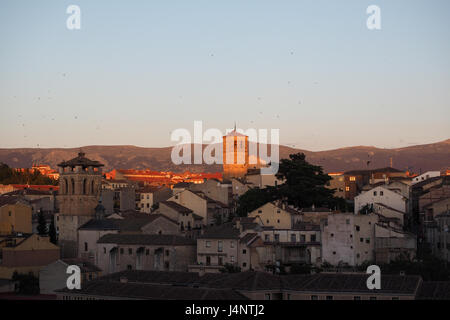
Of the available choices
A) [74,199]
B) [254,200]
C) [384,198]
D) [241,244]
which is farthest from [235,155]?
[241,244]

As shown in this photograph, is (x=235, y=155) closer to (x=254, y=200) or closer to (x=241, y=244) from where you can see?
(x=254, y=200)

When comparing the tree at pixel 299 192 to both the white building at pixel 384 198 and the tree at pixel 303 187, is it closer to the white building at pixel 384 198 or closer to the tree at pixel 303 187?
the tree at pixel 303 187

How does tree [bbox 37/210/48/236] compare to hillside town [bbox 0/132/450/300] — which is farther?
tree [bbox 37/210/48/236]

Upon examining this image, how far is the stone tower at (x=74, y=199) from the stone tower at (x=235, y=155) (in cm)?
4912

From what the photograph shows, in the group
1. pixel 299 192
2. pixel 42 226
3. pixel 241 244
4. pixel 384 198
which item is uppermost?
pixel 299 192

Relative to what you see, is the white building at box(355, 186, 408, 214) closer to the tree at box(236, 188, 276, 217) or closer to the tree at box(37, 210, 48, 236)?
the tree at box(236, 188, 276, 217)

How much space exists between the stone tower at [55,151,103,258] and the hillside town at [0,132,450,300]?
0.33 ft

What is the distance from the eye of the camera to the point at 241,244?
63.3 meters

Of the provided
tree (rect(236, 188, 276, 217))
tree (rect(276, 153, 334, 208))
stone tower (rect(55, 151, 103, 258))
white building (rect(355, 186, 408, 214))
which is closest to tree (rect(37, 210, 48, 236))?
stone tower (rect(55, 151, 103, 258))

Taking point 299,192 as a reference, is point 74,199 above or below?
below

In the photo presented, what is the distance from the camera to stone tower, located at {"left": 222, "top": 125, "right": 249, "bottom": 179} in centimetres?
12938

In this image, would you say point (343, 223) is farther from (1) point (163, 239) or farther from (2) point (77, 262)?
(2) point (77, 262)

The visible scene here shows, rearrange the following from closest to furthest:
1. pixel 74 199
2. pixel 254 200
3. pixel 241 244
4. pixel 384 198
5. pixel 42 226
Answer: pixel 241 244, pixel 384 198, pixel 74 199, pixel 254 200, pixel 42 226

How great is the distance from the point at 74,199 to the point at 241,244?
20648 mm
